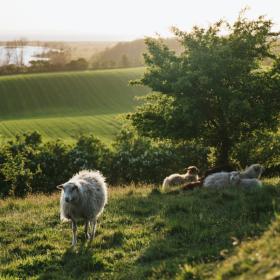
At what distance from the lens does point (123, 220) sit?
14.5 metres

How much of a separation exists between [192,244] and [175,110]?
1462cm

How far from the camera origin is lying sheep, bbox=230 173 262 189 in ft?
51.7

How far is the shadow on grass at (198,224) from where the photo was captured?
958 cm

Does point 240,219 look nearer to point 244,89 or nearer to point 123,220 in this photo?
point 123,220

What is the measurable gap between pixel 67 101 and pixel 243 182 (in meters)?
116

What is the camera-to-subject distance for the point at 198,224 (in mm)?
12070

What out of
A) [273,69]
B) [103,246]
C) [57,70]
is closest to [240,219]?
[103,246]

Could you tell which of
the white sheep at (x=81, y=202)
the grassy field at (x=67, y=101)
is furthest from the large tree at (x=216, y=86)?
the grassy field at (x=67, y=101)

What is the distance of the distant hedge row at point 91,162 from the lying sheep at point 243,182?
21690mm

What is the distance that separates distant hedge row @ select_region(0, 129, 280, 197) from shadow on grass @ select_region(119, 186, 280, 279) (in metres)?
23.6

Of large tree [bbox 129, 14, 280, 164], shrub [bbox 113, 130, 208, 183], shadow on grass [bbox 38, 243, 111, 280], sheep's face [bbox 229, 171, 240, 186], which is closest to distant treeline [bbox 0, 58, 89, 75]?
shrub [bbox 113, 130, 208, 183]

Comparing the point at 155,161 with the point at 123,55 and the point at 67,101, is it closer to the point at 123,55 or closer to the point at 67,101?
the point at 67,101

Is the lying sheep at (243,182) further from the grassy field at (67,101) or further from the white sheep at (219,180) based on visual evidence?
the grassy field at (67,101)

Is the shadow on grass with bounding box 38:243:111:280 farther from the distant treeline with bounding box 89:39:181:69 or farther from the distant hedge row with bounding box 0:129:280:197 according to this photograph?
the distant treeline with bounding box 89:39:181:69
